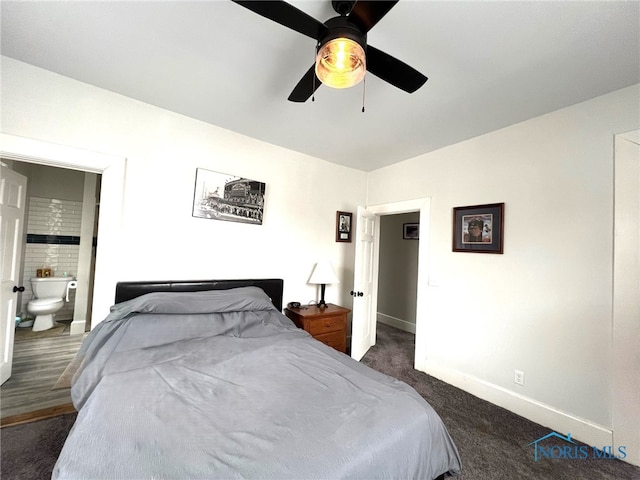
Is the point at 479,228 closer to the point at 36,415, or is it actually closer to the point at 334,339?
the point at 334,339

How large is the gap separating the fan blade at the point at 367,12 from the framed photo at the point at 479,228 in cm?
205

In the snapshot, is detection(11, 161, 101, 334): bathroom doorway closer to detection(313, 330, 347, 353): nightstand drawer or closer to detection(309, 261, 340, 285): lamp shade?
detection(309, 261, 340, 285): lamp shade

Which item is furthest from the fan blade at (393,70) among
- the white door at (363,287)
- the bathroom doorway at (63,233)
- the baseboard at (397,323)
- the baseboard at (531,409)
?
the bathroom doorway at (63,233)

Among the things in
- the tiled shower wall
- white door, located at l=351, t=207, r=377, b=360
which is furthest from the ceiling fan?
the tiled shower wall

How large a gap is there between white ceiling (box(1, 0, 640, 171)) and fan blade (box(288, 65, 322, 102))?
0.29m

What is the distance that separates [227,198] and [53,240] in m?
3.51

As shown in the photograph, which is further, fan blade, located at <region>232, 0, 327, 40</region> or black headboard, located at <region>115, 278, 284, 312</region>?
black headboard, located at <region>115, 278, 284, 312</region>

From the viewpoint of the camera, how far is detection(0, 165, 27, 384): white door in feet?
7.03

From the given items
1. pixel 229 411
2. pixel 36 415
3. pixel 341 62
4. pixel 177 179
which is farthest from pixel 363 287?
pixel 36 415

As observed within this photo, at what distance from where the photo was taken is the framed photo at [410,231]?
4379 mm

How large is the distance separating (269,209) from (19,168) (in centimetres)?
337

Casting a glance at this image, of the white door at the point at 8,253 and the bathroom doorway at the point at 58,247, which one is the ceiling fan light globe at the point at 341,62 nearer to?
the white door at the point at 8,253

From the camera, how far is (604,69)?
5.28ft

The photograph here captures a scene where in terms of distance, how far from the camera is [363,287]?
3.19 meters
